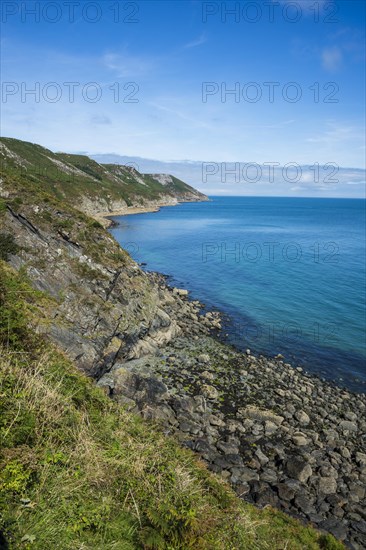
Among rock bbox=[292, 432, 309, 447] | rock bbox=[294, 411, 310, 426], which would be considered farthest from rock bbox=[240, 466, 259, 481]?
rock bbox=[294, 411, 310, 426]

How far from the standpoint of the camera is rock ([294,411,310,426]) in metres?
19.8

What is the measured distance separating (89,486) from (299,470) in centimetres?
1210

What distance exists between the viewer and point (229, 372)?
2439 centimetres

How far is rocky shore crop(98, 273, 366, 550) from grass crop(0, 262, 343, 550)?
4.88 meters

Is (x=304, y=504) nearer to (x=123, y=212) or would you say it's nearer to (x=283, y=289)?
(x=283, y=289)

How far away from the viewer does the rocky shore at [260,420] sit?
47.2ft

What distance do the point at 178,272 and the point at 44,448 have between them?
47.0m

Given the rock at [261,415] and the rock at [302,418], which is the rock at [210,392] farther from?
the rock at [302,418]

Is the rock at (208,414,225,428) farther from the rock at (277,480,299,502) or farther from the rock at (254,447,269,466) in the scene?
the rock at (277,480,299,502)

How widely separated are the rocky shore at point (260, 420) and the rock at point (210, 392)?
63 mm

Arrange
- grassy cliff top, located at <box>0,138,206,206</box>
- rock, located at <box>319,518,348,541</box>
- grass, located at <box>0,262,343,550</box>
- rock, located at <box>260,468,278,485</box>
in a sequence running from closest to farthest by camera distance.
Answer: grass, located at <box>0,262,343,550</box>
rock, located at <box>319,518,348,541</box>
rock, located at <box>260,468,278,485</box>
grassy cliff top, located at <box>0,138,206,206</box>

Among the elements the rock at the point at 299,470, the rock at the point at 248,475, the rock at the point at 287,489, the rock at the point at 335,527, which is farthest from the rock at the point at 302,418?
the rock at the point at 335,527

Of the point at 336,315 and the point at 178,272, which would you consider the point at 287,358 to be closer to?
the point at 336,315

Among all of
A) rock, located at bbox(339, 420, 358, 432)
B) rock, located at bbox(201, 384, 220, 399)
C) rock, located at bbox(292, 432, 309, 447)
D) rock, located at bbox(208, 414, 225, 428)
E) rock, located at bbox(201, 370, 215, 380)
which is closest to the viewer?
rock, located at bbox(292, 432, 309, 447)
